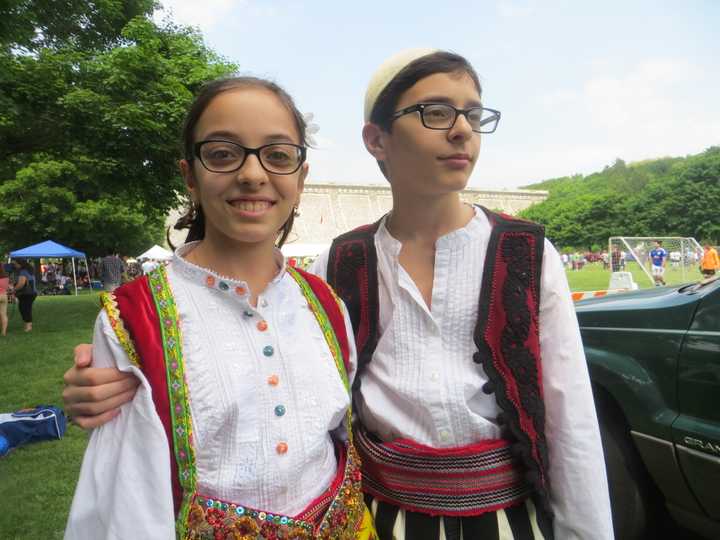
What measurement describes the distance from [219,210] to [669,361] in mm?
2157

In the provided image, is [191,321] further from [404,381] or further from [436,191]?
[436,191]

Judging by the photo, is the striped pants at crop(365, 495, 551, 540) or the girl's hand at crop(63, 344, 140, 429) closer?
the girl's hand at crop(63, 344, 140, 429)

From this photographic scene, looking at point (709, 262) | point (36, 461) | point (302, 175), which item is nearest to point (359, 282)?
point (302, 175)

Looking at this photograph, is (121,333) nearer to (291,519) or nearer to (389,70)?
(291,519)

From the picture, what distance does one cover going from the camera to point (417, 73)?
59.7 inches

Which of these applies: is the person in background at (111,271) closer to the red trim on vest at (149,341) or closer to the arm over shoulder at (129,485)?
the red trim on vest at (149,341)

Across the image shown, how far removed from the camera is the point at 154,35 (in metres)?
11.8

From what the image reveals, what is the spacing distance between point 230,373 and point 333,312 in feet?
1.24

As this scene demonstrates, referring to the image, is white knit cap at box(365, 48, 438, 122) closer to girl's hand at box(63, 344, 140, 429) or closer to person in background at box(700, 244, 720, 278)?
girl's hand at box(63, 344, 140, 429)

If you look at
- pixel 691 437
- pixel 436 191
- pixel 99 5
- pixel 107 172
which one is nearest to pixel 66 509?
pixel 436 191

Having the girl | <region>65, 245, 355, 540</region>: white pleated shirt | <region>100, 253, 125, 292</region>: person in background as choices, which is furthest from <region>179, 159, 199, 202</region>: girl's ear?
<region>100, 253, 125, 292</region>: person in background

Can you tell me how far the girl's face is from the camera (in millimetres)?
1266

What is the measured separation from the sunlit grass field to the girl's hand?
8.73 feet

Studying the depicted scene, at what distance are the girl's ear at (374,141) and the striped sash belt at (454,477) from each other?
0.88 m
